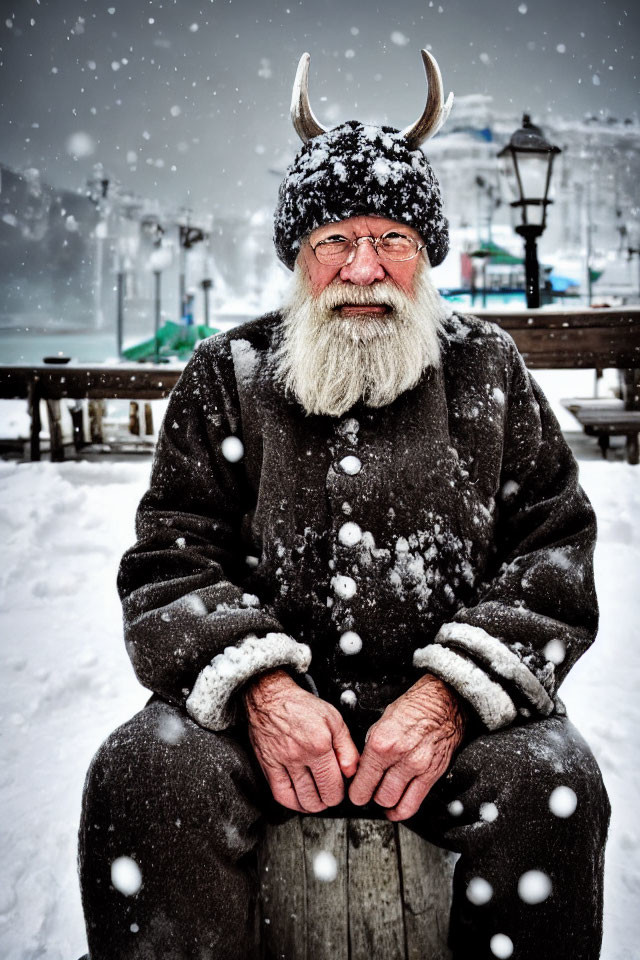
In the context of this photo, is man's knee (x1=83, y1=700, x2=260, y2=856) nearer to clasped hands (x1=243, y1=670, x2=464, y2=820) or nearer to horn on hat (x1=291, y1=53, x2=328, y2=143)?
clasped hands (x1=243, y1=670, x2=464, y2=820)

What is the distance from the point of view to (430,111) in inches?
70.9

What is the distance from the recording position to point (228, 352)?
1847mm

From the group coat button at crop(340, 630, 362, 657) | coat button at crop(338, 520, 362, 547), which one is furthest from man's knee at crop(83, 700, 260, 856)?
coat button at crop(338, 520, 362, 547)

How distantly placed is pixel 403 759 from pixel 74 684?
2.22m

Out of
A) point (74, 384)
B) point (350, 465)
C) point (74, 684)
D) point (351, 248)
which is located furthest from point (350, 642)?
point (74, 384)

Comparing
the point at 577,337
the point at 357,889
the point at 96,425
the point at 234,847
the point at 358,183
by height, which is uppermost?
the point at 577,337

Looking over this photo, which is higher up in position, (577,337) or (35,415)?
(577,337)

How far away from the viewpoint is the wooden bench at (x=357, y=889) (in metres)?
1.50

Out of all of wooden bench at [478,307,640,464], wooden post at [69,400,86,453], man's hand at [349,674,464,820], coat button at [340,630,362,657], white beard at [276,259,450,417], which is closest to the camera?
man's hand at [349,674,464,820]

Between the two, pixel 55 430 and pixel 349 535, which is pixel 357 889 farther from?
pixel 55 430

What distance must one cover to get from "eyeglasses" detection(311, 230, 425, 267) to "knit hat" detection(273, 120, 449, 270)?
0.16 feet

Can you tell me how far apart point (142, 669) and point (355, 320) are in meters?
1.00

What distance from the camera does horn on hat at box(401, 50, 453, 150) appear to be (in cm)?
174

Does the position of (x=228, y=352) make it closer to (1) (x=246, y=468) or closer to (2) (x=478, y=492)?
(1) (x=246, y=468)
